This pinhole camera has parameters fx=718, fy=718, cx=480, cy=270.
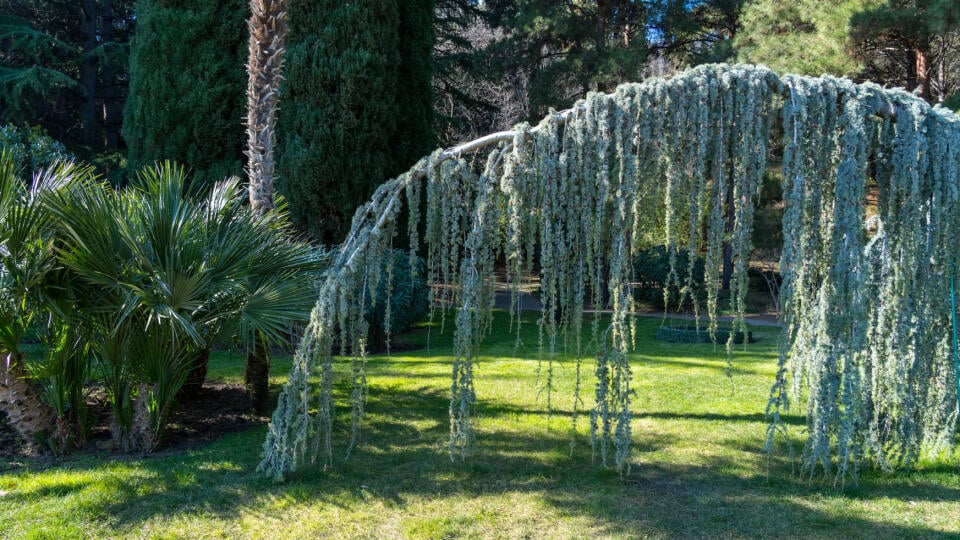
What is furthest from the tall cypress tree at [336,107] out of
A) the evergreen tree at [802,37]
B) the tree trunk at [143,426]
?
the evergreen tree at [802,37]

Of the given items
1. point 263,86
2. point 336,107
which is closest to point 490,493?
point 263,86

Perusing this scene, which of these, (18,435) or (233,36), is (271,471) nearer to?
(18,435)

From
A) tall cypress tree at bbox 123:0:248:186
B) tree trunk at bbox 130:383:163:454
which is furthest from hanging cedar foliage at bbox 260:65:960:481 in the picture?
tall cypress tree at bbox 123:0:248:186

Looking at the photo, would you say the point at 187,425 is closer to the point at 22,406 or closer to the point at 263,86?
the point at 22,406

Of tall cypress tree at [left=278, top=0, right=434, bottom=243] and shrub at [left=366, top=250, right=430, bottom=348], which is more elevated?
tall cypress tree at [left=278, top=0, right=434, bottom=243]

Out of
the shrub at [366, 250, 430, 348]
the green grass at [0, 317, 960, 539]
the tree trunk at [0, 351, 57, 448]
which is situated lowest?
the green grass at [0, 317, 960, 539]

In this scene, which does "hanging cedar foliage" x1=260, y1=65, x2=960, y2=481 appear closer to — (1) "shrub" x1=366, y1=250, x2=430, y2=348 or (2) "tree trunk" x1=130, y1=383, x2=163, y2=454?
(2) "tree trunk" x1=130, y1=383, x2=163, y2=454

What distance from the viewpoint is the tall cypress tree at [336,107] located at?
11109 millimetres

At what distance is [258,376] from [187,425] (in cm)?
72

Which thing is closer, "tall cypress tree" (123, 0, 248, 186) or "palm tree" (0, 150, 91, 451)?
"palm tree" (0, 150, 91, 451)

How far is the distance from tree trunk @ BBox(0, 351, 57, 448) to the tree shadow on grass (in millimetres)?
464

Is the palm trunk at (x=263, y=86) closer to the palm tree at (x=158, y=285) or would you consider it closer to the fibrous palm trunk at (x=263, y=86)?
the fibrous palm trunk at (x=263, y=86)

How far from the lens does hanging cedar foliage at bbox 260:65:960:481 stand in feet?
13.3

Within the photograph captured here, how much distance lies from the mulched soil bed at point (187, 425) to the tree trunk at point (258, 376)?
0.39ft
